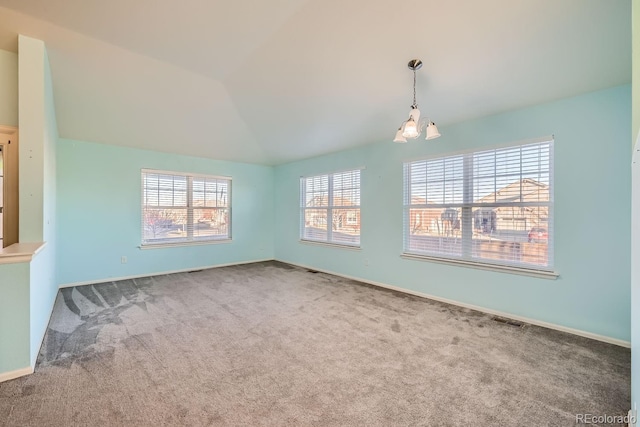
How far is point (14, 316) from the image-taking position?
6.84 feet

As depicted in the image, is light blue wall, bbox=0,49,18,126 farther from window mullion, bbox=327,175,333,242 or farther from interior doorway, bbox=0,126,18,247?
window mullion, bbox=327,175,333,242

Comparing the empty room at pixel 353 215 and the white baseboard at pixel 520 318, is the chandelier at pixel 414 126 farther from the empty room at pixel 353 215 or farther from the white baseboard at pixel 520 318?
the white baseboard at pixel 520 318

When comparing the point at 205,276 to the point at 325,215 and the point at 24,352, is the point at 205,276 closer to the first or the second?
the point at 325,215

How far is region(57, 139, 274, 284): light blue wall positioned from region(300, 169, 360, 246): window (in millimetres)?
1840

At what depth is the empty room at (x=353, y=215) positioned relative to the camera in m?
1.91

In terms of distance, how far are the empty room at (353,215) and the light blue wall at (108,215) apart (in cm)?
3

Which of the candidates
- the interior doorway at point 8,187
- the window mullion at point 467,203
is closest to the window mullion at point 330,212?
the window mullion at point 467,203

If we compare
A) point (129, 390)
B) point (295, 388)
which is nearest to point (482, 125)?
point (295, 388)

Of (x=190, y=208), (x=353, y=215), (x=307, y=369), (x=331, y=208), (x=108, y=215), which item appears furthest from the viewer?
(x=190, y=208)

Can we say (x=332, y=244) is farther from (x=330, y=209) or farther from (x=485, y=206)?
(x=485, y=206)

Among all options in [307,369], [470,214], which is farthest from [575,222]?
[307,369]

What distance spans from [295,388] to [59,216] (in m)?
4.58

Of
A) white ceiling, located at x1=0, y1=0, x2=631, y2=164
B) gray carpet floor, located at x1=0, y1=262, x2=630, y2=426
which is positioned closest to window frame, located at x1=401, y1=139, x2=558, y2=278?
white ceiling, located at x1=0, y1=0, x2=631, y2=164

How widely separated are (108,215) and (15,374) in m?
3.17
